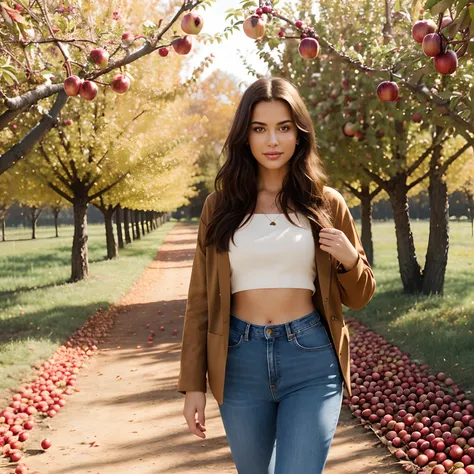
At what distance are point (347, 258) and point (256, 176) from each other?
0.57 m

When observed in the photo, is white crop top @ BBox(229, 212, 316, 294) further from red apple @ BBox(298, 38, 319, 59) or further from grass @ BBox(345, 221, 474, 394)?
grass @ BBox(345, 221, 474, 394)

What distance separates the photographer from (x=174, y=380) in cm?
653

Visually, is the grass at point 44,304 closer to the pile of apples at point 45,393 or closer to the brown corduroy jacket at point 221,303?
the pile of apples at point 45,393

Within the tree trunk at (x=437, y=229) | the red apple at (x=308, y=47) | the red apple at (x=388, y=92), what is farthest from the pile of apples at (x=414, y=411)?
the tree trunk at (x=437, y=229)

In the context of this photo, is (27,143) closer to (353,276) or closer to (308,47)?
(308,47)

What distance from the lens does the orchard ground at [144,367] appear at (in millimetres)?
4465

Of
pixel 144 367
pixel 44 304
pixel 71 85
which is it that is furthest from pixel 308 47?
pixel 44 304

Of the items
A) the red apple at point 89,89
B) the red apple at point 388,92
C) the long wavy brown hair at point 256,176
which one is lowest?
the long wavy brown hair at point 256,176

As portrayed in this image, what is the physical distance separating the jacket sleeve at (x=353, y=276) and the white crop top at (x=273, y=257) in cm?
13

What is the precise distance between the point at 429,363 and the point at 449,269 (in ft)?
30.3

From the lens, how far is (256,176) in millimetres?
2609

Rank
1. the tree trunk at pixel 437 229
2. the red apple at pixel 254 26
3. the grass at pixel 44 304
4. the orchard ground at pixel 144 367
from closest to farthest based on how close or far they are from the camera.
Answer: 1. the red apple at pixel 254 26
2. the orchard ground at pixel 144 367
3. the grass at pixel 44 304
4. the tree trunk at pixel 437 229

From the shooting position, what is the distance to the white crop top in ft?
7.76

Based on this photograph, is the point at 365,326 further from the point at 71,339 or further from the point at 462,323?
the point at 71,339
